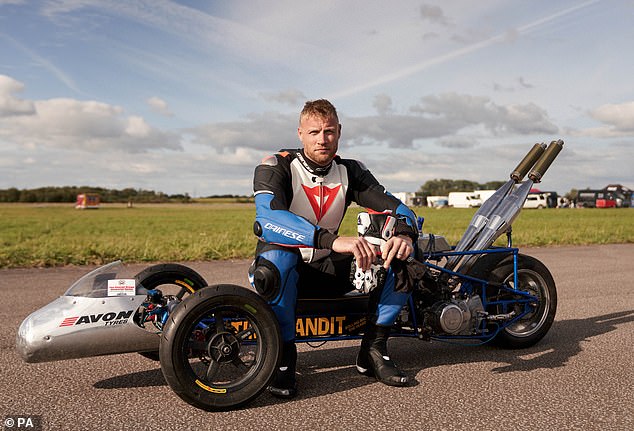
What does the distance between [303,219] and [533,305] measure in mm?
2517

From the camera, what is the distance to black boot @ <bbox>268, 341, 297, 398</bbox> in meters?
3.54

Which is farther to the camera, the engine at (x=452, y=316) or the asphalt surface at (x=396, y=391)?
the engine at (x=452, y=316)

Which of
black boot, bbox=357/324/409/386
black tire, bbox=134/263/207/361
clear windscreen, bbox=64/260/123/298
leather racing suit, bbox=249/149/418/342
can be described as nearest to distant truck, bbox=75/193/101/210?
black tire, bbox=134/263/207/361

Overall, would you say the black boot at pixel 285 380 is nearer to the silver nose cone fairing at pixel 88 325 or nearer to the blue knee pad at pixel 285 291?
the blue knee pad at pixel 285 291

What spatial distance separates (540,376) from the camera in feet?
13.3

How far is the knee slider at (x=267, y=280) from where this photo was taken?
142 inches

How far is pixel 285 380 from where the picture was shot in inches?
141

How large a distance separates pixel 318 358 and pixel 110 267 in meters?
1.84

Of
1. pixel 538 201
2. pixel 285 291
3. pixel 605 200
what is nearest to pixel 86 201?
pixel 538 201

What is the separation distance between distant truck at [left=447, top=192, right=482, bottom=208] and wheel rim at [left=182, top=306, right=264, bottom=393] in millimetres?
105820

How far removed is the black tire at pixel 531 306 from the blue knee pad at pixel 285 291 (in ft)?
6.49

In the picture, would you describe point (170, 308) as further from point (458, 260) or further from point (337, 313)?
point (458, 260)

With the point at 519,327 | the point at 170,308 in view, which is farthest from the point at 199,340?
the point at 519,327

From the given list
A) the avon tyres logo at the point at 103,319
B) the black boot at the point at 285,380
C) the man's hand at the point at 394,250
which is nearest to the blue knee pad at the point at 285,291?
the black boot at the point at 285,380
